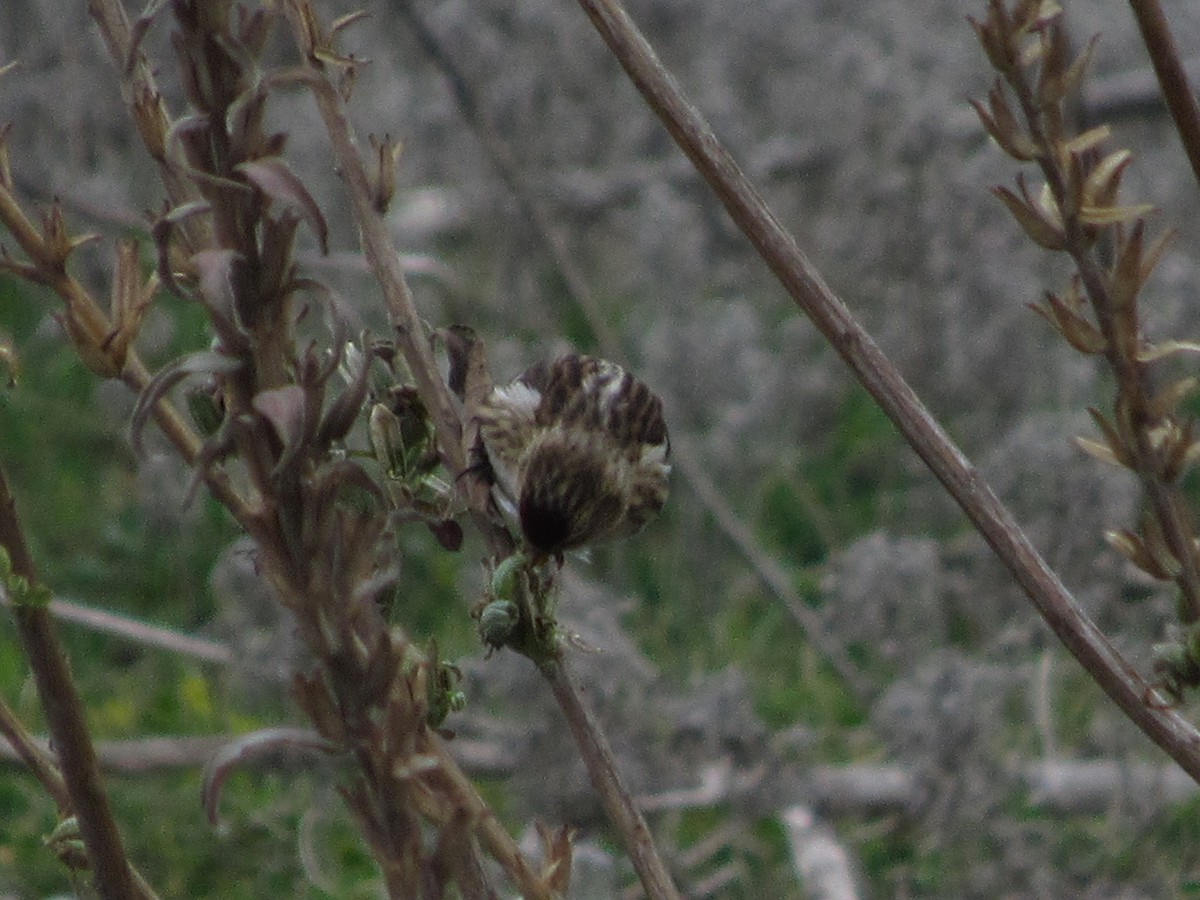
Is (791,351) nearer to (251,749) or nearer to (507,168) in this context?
(507,168)

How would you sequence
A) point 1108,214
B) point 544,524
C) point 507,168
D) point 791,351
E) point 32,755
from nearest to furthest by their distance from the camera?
1. point 1108,214
2. point 32,755
3. point 544,524
4. point 507,168
5. point 791,351

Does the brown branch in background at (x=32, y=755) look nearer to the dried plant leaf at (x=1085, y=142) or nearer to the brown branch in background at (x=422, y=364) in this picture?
the brown branch in background at (x=422, y=364)

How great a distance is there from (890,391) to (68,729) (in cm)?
68

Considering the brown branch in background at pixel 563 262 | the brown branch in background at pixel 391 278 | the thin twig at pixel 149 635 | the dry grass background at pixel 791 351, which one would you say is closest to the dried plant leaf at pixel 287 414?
the brown branch in background at pixel 391 278

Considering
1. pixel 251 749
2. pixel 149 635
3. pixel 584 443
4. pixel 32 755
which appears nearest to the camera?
pixel 251 749

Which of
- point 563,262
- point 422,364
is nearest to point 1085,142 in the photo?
point 422,364

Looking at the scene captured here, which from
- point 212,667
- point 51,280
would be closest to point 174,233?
point 51,280

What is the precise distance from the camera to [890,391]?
1.34 m

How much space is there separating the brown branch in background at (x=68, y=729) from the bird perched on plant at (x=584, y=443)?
134cm

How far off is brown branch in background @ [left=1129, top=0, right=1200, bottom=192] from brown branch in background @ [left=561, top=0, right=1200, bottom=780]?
30 centimetres

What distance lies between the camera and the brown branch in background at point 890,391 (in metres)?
1.32

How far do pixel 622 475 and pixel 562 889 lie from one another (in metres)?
1.93

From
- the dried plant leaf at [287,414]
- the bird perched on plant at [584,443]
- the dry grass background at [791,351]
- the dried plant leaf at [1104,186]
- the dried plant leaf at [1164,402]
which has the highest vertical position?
the dried plant leaf at [287,414]

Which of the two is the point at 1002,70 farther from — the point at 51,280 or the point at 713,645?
the point at 713,645
